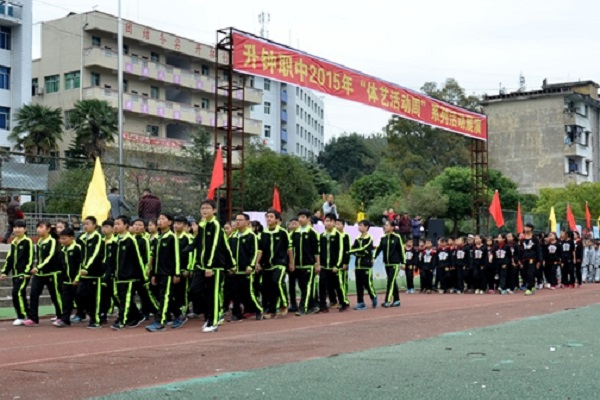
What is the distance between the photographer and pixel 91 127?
42719mm

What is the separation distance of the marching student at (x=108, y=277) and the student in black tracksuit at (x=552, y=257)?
15.6m

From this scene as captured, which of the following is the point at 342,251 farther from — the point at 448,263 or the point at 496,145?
the point at 496,145

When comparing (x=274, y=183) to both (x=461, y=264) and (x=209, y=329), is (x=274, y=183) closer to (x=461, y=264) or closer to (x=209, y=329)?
(x=461, y=264)

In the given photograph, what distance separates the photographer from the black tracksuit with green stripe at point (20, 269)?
46.1 ft

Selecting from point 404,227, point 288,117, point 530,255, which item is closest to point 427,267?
point 530,255

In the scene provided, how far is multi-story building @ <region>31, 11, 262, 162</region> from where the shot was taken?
A: 50.4m

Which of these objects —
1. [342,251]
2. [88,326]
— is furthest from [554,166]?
[88,326]

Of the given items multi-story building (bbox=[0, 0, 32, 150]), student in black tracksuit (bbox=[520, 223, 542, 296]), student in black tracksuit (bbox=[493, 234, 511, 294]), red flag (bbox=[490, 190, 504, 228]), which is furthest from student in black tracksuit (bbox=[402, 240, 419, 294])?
multi-story building (bbox=[0, 0, 32, 150])

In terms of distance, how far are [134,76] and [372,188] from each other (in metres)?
17.1

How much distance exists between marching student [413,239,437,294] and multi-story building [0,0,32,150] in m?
26.4

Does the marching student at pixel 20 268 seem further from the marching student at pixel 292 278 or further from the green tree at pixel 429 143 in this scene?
the green tree at pixel 429 143

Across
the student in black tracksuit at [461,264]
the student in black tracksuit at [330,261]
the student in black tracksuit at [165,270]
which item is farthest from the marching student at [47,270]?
the student in black tracksuit at [461,264]

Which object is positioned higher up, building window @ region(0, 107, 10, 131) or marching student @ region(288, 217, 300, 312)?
building window @ region(0, 107, 10, 131)

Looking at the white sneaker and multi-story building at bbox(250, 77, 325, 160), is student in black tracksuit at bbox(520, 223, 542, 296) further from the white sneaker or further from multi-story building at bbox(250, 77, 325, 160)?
multi-story building at bbox(250, 77, 325, 160)
